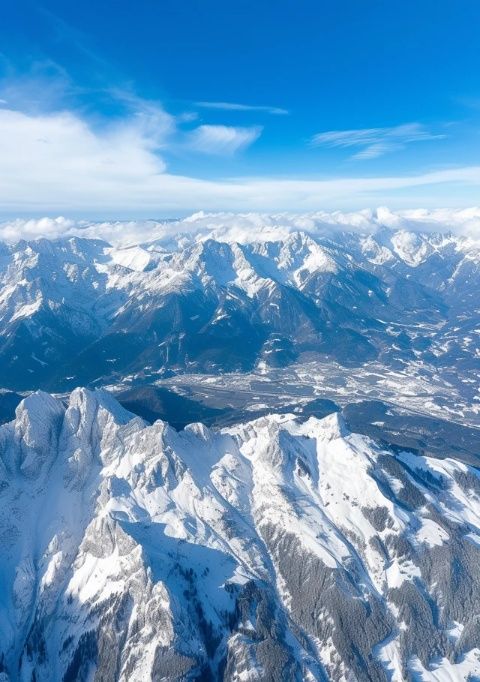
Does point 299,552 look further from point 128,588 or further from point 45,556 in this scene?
point 45,556

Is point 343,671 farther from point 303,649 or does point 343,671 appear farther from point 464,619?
point 464,619

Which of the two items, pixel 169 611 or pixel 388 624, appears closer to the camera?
pixel 169 611

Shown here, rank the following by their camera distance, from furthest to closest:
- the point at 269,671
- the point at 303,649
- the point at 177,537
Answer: the point at 177,537
the point at 303,649
the point at 269,671

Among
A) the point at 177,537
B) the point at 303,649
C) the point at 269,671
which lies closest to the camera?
the point at 269,671

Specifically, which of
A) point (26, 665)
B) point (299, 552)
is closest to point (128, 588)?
point (26, 665)

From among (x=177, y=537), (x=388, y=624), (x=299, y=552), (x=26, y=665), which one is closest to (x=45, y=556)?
(x=26, y=665)

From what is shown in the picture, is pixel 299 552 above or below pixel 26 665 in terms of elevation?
above

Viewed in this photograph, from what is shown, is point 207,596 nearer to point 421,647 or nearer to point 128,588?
point 128,588

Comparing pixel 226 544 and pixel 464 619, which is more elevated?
pixel 226 544

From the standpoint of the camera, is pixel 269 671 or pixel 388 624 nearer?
pixel 269 671
